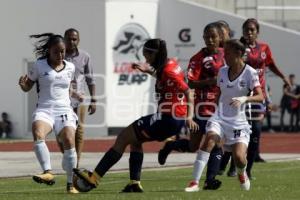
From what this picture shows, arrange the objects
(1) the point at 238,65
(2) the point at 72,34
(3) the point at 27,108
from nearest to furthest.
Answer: (1) the point at 238,65
(2) the point at 72,34
(3) the point at 27,108

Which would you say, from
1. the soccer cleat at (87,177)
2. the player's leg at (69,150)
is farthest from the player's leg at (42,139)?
the soccer cleat at (87,177)

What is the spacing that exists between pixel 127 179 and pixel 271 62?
2.78 meters

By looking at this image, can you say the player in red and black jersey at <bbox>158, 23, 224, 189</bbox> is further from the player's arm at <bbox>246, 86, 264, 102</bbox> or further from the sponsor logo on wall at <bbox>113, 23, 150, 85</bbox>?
the sponsor logo on wall at <bbox>113, 23, 150, 85</bbox>

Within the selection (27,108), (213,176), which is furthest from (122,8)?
(213,176)

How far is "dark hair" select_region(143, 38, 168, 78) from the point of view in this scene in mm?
12977

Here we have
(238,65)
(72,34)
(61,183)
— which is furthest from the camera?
(72,34)

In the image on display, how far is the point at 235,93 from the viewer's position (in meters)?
12.8

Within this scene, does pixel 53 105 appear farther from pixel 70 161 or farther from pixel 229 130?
pixel 229 130

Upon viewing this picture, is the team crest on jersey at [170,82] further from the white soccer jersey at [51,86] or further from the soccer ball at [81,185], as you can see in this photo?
the soccer ball at [81,185]

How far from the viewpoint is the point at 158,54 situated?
13.0m

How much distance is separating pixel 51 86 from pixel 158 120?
4.69 ft

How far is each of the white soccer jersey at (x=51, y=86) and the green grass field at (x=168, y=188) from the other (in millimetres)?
1087

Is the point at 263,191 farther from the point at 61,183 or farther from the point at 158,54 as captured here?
the point at 61,183

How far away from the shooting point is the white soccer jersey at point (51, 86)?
13.1 m
